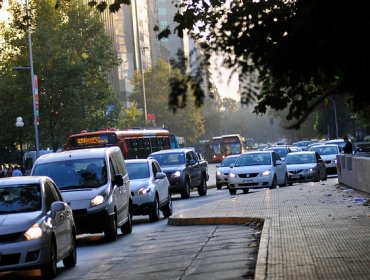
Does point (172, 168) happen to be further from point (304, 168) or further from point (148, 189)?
point (148, 189)

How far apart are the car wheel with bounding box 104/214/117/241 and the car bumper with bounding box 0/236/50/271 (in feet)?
19.8

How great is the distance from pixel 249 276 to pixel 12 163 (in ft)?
228

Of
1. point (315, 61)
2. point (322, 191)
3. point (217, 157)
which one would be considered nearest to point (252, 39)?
point (315, 61)

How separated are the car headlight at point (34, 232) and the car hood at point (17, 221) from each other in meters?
0.05

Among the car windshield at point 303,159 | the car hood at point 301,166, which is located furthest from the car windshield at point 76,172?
the car windshield at point 303,159

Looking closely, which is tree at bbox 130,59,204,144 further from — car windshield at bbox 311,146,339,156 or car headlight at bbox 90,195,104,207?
car headlight at bbox 90,195,104,207

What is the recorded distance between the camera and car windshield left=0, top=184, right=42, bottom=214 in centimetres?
1395

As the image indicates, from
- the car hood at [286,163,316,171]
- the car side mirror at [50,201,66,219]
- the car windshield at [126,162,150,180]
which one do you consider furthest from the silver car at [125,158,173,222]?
the car hood at [286,163,316,171]

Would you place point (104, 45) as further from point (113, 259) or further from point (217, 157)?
point (113, 259)

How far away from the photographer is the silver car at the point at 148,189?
25062 mm

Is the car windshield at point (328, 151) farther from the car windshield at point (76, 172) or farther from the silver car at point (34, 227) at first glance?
the silver car at point (34, 227)

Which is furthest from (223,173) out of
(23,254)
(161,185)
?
(23,254)

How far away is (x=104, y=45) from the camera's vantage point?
236ft

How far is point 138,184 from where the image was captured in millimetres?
25484
